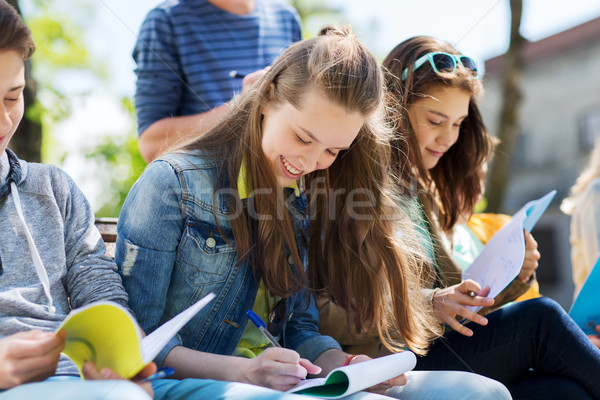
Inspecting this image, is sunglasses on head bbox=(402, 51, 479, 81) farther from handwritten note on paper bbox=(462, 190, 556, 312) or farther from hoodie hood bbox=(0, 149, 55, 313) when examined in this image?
hoodie hood bbox=(0, 149, 55, 313)

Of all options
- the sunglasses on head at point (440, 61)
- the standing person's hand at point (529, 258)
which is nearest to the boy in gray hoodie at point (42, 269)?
the standing person's hand at point (529, 258)

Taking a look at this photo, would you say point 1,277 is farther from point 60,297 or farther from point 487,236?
point 487,236

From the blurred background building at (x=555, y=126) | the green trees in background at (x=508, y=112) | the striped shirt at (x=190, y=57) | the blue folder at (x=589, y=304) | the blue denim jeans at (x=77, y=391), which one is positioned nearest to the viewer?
the blue denim jeans at (x=77, y=391)

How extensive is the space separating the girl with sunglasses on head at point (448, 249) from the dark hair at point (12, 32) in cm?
117

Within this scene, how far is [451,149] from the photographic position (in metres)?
2.77

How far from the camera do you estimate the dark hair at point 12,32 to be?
1419 mm

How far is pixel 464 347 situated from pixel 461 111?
2.95 feet

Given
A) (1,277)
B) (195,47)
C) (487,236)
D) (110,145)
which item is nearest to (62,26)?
(110,145)

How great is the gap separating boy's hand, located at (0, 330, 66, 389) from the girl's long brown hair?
0.69 meters

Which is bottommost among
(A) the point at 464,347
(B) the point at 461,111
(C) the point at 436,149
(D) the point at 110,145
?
(D) the point at 110,145

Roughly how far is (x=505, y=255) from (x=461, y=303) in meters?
0.22

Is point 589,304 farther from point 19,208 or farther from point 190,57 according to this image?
point 19,208

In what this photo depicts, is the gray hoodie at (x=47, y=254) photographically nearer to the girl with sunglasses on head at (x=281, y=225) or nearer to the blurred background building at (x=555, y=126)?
the girl with sunglasses on head at (x=281, y=225)

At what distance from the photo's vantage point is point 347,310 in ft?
6.45
